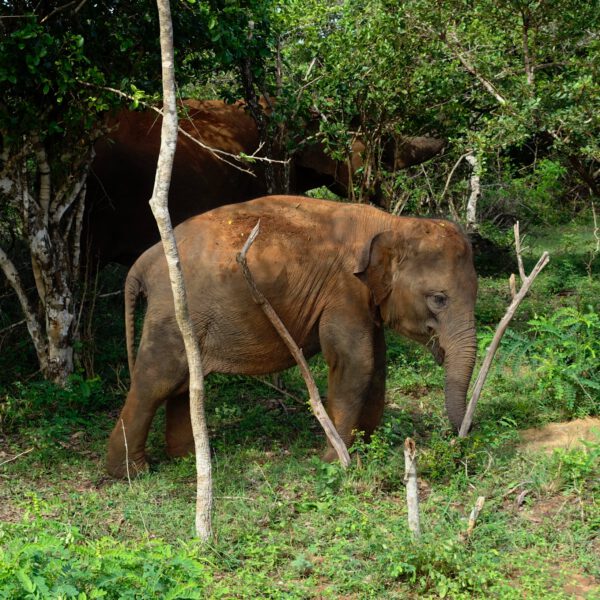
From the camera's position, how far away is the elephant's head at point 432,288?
6.57 meters

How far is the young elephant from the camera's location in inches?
265

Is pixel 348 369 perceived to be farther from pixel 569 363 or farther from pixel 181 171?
pixel 181 171

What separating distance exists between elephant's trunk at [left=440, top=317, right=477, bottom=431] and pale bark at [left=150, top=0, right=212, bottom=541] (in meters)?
1.86

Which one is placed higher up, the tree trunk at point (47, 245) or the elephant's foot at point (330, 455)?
the tree trunk at point (47, 245)

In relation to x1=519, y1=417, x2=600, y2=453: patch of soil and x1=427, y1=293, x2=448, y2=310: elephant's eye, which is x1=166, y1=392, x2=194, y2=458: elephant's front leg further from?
x1=519, y1=417, x2=600, y2=453: patch of soil

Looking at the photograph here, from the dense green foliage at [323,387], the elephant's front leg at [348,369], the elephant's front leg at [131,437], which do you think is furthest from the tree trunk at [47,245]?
the elephant's front leg at [348,369]

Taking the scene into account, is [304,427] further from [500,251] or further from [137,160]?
[500,251]

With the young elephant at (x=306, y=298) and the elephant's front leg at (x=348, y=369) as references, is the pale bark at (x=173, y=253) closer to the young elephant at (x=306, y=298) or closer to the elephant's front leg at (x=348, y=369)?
the young elephant at (x=306, y=298)

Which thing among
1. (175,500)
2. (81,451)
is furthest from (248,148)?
(175,500)

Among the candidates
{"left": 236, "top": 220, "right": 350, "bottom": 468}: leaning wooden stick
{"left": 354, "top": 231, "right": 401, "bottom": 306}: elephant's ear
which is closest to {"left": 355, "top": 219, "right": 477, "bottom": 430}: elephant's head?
{"left": 354, "top": 231, "right": 401, "bottom": 306}: elephant's ear

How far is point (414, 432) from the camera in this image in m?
7.36

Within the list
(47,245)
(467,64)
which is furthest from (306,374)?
(467,64)

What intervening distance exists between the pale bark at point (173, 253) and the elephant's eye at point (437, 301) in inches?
76.9

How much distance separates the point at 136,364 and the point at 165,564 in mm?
2375
